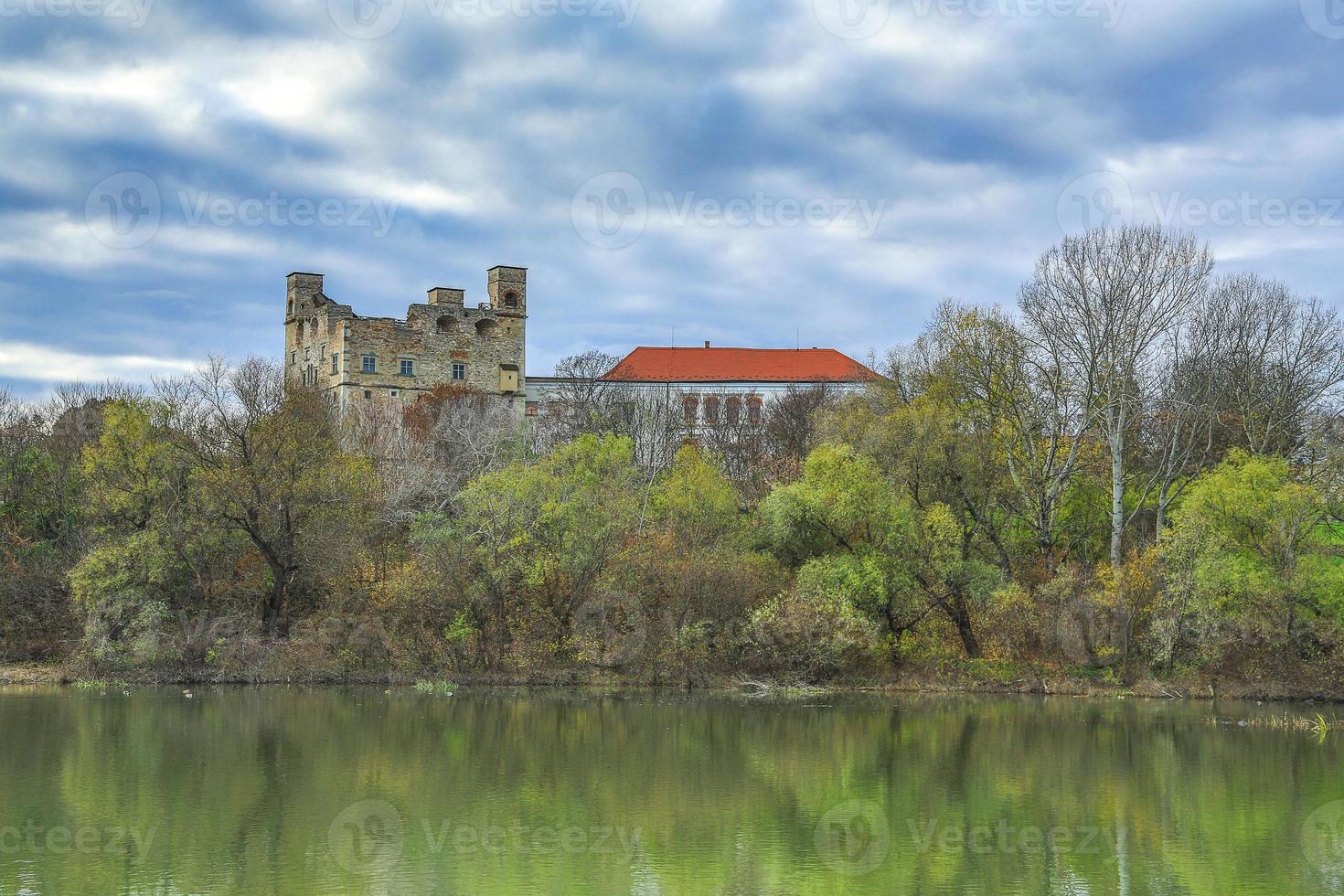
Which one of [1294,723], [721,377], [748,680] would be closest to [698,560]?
[748,680]

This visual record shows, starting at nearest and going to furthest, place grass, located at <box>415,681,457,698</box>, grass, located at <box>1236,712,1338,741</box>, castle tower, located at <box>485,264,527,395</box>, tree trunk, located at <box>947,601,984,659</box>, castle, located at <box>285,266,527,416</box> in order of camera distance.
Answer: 1. grass, located at <box>1236,712,1338,741</box>
2. grass, located at <box>415,681,457,698</box>
3. tree trunk, located at <box>947,601,984,659</box>
4. castle, located at <box>285,266,527,416</box>
5. castle tower, located at <box>485,264,527,395</box>

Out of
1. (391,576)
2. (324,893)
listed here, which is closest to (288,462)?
(391,576)

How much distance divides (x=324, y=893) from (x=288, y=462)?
29363 millimetres

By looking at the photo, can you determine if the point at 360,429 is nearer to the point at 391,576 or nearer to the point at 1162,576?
the point at 391,576

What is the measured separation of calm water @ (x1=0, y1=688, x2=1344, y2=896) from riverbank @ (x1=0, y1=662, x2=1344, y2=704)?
6.02 m

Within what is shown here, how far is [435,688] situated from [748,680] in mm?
9115

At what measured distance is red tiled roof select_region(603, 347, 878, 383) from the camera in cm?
8662

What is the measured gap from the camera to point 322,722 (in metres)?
28.7

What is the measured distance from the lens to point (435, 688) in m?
37.4

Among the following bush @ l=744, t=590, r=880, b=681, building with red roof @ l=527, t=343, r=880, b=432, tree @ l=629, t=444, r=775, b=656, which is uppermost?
building with red roof @ l=527, t=343, r=880, b=432

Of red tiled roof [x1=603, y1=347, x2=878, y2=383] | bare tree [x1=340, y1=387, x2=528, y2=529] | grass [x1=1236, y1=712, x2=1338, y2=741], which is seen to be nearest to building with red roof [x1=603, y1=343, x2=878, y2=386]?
red tiled roof [x1=603, y1=347, x2=878, y2=383]

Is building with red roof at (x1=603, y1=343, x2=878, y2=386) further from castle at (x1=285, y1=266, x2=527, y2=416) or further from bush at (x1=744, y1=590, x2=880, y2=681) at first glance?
bush at (x1=744, y1=590, x2=880, y2=681)

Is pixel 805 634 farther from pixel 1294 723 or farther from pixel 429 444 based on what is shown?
pixel 429 444

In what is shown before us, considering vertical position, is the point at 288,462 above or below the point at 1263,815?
above
